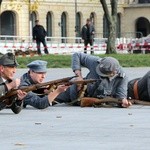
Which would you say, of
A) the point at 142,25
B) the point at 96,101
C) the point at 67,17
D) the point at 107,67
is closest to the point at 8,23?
the point at 67,17

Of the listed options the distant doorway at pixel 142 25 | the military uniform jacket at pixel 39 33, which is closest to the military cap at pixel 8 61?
the military uniform jacket at pixel 39 33

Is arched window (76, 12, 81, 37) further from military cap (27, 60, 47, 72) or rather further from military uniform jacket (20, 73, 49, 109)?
military cap (27, 60, 47, 72)

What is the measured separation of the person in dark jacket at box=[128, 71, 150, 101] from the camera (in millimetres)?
14648

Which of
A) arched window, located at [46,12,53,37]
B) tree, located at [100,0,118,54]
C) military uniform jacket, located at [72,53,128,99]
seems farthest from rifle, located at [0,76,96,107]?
arched window, located at [46,12,53,37]

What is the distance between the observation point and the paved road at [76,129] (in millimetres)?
9648

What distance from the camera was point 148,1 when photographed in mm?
85750

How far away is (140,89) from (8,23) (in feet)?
193

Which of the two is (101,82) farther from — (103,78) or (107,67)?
(107,67)

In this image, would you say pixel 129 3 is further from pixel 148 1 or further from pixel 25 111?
pixel 25 111

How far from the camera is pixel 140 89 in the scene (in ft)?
48.7

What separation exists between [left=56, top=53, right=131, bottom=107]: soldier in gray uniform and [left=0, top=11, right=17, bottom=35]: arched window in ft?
188

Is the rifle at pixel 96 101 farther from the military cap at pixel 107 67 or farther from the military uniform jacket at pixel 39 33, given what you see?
the military uniform jacket at pixel 39 33

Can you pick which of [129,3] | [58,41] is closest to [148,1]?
[129,3]

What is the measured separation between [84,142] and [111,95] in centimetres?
451
